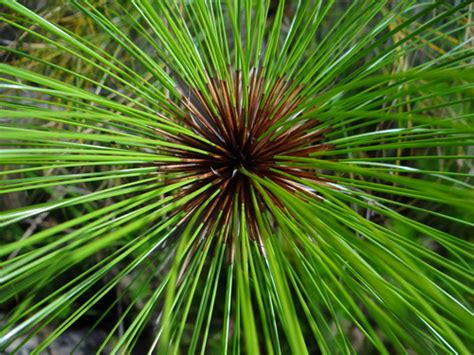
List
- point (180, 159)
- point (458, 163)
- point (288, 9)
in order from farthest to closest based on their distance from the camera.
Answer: point (288, 9) < point (458, 163) < point (180, 159)

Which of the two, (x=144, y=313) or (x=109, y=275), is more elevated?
(x=144, y=313)

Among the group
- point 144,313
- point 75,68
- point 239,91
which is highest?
point 75,68

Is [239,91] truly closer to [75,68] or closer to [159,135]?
[159,135]

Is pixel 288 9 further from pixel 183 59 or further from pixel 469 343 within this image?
pixel 469 343

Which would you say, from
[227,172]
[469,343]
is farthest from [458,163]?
[227,172]

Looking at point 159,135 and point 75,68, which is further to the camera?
point 75,68

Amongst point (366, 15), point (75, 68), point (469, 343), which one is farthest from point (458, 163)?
point (75, 68)

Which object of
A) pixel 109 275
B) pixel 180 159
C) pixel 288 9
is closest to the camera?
pixel 180 159
